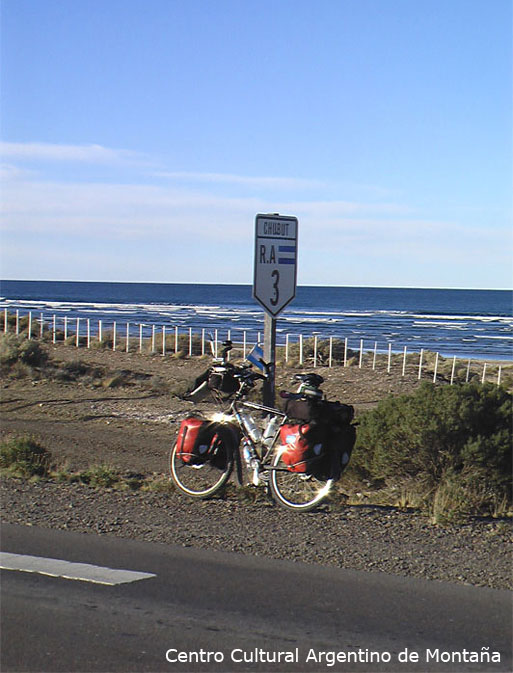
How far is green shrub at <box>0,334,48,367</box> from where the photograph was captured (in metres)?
25.7

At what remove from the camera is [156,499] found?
325 inches

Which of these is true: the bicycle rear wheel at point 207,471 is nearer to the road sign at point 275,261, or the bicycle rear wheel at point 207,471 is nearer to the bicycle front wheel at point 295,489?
the bicycle front wheel at point 295,489

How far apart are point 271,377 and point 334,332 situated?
57.8m

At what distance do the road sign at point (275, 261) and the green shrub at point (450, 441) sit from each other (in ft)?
5.34

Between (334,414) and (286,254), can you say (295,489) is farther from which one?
(286,254)

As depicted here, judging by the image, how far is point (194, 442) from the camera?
8203 mm

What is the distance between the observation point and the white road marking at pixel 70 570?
574cm

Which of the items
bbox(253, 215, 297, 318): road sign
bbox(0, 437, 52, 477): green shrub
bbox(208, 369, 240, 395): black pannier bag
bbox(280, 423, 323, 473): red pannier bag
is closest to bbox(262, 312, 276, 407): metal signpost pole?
bbox(253, 215, 297, 318): road sign

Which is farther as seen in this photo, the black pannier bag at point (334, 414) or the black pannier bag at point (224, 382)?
the black pannier bag at point (224, 382)

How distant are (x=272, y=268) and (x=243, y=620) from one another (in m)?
4.81

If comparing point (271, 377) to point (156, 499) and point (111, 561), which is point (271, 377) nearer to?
point (156, 499)

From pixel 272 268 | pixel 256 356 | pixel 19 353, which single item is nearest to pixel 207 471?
pixel 256 356

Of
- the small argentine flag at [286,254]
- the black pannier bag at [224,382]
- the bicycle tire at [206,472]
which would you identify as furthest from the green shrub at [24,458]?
the small argentine flag at [286,254]

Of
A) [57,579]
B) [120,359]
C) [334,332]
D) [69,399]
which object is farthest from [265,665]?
[334,332]
